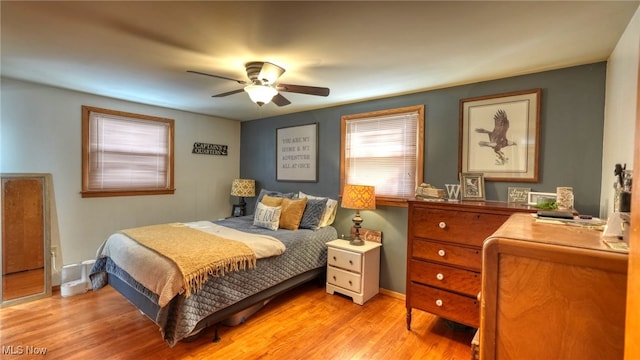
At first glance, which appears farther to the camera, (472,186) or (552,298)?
(472,186)

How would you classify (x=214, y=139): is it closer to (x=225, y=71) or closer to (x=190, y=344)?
(x=225, y=71)

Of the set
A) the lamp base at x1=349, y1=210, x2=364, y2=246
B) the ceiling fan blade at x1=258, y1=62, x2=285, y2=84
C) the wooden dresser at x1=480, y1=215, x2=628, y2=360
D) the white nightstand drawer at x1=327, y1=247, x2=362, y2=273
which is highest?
the ceiling fan blade at x1=258, y1=62, x2=285, y2=84

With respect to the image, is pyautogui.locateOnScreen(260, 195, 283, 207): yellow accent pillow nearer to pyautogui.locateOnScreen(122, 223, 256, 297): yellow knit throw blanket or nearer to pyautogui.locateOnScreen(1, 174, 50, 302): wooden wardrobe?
pyautogui.locateOnScreen(122, 223, 256, 297): yellow knit throw blanket

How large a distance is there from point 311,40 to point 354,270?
2.25 m

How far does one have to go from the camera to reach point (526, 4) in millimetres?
1439

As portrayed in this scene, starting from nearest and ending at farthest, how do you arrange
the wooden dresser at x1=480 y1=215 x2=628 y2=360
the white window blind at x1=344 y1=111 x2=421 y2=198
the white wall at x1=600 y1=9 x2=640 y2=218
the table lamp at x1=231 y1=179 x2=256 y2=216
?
the wooden dresser at x1=480 y1=215 x2=628 y2=360 → the white wall at x1=600 y1=9 x2=640 y2=218 → the white window blind at x1=344 y1=111 x2=421 y2=198 → the table lamp at x1=231 y1=179 x2=256 y2=216

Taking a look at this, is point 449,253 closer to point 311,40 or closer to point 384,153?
point 384,153

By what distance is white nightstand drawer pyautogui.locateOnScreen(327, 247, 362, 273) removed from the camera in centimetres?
300

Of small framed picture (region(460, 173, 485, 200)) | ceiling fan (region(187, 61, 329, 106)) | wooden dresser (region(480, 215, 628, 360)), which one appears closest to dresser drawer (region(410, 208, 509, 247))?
small framed picture (region(460, 173, 485, 200))

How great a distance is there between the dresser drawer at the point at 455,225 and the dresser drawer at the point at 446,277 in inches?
9.3

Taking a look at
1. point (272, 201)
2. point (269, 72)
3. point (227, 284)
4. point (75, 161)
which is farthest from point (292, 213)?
point (75, 161)

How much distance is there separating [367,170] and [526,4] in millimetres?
2174

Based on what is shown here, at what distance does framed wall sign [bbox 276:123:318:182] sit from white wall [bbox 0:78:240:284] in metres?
1.21

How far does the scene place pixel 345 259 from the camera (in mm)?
3086
